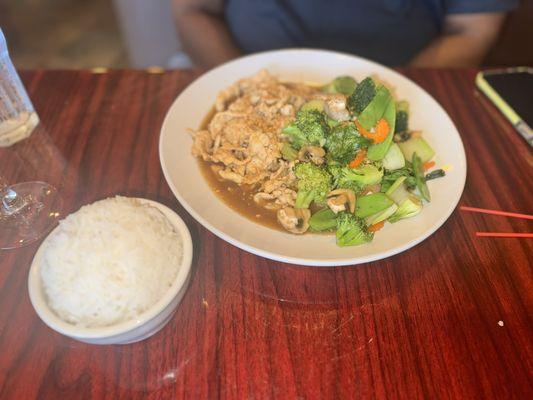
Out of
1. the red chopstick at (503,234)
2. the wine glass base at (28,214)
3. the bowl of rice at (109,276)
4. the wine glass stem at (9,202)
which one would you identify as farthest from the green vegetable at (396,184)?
the wine glass stem at (9,202)

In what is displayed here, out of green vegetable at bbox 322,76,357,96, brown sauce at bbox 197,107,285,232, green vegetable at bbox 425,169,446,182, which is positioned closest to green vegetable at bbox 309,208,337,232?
brown sauce at bbox 197,107,285,232

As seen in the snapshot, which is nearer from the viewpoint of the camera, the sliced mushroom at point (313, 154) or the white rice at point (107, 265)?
the white rice at point (107, 265)

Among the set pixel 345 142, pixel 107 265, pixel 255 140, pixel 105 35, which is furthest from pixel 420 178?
pixel 105 35

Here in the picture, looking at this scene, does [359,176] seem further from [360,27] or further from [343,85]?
[360,27]

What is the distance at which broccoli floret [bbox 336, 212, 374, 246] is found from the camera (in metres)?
1.37

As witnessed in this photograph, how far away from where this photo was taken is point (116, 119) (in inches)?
75.1

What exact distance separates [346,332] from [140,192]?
36.8 inches

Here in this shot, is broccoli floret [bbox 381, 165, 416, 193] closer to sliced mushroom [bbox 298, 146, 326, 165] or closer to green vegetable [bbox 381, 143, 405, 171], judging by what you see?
green vegetable [bbox 381, 143, 405, 171]

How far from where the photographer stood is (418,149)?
1.67m

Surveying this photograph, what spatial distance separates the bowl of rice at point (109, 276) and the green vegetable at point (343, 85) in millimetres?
1057

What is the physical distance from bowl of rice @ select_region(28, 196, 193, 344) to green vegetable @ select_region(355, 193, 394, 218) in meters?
0.62

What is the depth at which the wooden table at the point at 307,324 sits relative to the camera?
1149 mm

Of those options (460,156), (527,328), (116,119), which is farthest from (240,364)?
(116,119)

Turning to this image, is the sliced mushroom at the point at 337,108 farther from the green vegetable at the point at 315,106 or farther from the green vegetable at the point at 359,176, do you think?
the green vegetable at the point at 359,176
